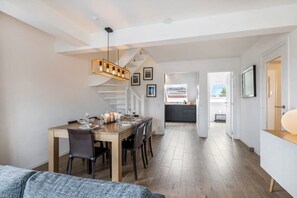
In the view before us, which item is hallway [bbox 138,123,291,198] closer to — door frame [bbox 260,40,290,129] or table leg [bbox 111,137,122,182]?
table leg [bbox 111,137,122,182]

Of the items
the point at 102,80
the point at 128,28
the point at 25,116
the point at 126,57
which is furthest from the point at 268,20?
the point at 25,116

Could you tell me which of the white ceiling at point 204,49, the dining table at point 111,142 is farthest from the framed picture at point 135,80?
the dining table at point 111,142

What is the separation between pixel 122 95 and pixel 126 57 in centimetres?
163

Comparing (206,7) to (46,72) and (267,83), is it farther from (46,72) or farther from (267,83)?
(46,72)

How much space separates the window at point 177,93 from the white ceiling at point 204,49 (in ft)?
12.6

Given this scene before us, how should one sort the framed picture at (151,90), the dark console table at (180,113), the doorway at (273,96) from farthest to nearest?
the dark console table at (180,113) → the framed picture at (151,90) → the doorway at (273,96)

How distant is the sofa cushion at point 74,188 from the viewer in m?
0.83

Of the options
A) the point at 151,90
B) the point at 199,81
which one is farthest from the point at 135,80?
the point at 199,81

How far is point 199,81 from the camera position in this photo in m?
5.38

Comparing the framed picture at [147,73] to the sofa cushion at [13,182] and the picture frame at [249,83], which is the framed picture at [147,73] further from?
the sofa cushion at [13,182]

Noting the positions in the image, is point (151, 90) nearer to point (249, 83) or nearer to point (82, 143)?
point (249, 83)

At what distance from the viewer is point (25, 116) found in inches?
112

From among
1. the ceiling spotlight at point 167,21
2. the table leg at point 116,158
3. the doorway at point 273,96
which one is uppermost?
the ceiling spotlight at point 167,21

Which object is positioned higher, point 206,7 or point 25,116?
point 206,7
